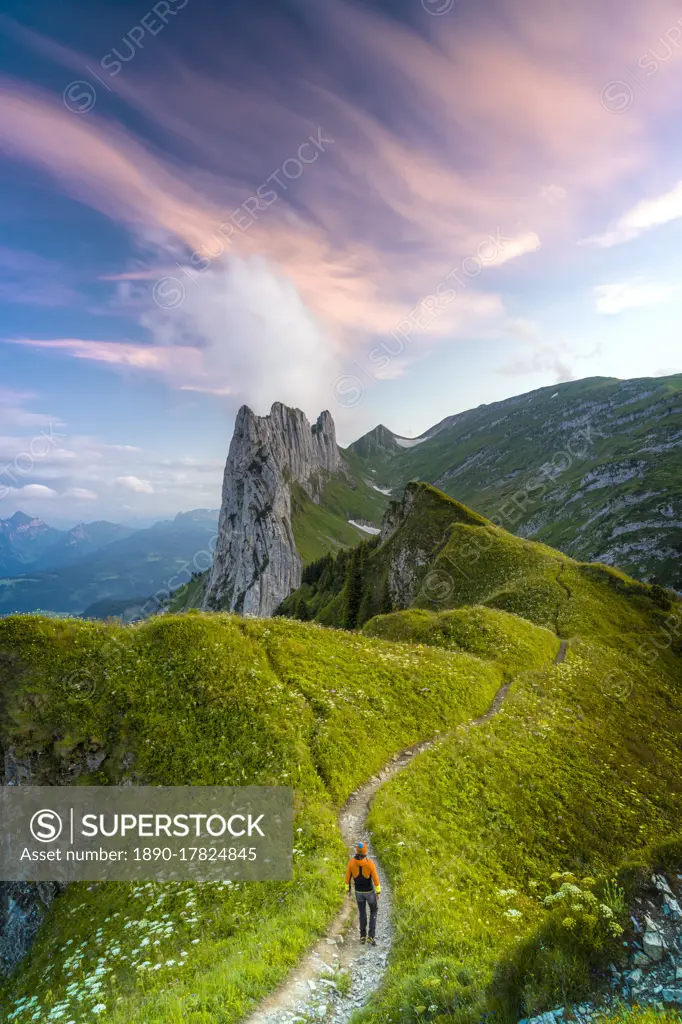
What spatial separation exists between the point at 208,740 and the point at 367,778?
7.63 meters

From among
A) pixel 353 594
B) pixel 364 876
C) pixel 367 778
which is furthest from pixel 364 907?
pixel 353 594

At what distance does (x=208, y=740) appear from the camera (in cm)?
2205

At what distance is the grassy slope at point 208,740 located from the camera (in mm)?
12641

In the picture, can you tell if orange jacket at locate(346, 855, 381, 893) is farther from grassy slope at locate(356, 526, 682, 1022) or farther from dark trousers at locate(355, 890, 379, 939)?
grassy slope at locate(356, 526, 682, 1022)

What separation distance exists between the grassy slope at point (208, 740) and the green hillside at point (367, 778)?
9 cm

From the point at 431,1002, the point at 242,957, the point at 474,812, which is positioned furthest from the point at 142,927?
the point at 474,812

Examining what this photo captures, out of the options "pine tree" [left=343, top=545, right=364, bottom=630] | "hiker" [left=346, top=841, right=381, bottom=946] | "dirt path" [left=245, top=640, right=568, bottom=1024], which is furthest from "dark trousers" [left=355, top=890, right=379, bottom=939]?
"pine tree" [left=343, top=545, right=364, bottom=630]

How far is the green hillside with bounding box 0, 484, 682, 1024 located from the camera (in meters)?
10.3

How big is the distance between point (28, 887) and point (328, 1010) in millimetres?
18021

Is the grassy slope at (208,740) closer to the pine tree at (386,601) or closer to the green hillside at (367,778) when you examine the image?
the green hillside at (367,778)

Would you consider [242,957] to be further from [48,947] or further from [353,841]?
[48,947]

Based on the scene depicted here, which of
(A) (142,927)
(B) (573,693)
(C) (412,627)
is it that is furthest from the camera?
(C) (412,627)

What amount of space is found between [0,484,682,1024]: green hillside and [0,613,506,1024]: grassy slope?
0.30 feet

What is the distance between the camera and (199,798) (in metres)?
19.6
